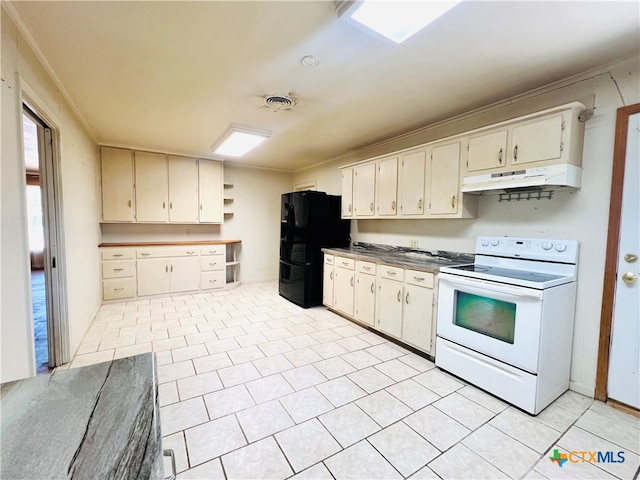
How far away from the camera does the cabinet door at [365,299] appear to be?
3.27 metres

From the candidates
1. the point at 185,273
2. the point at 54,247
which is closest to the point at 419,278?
the point at 54,247

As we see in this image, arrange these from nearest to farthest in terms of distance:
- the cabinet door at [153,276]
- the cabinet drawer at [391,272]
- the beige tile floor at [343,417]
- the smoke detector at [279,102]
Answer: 1. the beige tile floor at [343,417]
2. the smoke detector at [279,102]
3. the cabinet drawer at [391,272]
4. the cabinet door at [153,276]

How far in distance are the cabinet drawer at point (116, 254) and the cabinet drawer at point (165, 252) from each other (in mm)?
106

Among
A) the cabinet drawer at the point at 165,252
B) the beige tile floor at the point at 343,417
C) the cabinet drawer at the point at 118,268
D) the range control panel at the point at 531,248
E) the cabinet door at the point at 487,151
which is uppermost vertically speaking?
the cabinet door at the point at 487,151

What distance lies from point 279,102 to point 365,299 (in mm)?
2324

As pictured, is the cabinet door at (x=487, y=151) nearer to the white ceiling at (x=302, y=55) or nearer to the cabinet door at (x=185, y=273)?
the white ceiling at (x=302, y=55)

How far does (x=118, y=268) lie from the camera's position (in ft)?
14.1

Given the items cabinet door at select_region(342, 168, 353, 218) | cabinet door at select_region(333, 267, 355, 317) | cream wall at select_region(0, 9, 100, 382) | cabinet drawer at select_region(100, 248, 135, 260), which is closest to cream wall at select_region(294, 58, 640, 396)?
cabinet door at select_region(333, 267, 355, 317)

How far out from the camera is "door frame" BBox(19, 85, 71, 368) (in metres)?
2.39

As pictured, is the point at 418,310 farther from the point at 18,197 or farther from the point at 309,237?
the point at 18,197

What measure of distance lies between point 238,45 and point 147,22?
51 centimetres

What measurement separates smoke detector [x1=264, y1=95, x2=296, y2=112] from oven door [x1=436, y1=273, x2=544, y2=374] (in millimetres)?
2101

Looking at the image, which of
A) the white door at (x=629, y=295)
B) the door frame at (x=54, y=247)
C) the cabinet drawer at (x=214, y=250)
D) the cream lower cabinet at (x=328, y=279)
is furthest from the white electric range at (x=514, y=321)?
the cabinet drawer at (x=214, y=250)

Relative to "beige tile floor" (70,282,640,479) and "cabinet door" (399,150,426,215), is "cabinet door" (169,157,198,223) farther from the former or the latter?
"cabinet door" (399,150,426,215)
